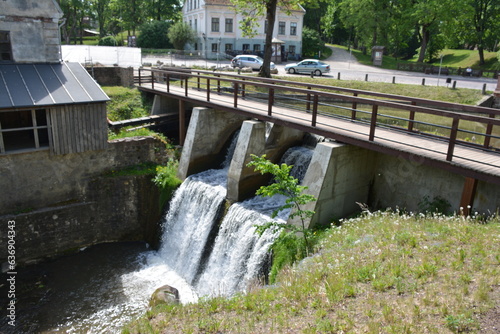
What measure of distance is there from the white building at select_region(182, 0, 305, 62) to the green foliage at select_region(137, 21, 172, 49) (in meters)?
3.69

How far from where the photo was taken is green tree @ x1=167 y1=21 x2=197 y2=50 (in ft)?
158

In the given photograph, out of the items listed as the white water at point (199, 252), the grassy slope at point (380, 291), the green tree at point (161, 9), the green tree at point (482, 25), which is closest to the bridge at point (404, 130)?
the grassy slope at point (380, 291)

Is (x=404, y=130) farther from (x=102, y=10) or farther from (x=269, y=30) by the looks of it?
(x=102, y=10)

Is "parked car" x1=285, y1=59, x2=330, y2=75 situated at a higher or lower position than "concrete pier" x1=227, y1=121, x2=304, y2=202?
higher

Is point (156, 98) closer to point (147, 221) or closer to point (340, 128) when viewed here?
point (147, 221)

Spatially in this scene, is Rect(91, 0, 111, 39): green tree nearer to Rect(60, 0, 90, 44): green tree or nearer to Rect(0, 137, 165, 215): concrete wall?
Rect(60, 0, 90, 44): green tree

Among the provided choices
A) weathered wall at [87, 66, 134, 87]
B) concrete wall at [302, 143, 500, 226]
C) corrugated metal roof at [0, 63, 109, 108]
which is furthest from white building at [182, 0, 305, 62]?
concrete wall at [302, 143, 500, 226]

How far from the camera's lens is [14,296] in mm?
12117

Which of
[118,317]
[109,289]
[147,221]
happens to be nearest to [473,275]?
[118,317]

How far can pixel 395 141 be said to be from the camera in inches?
402

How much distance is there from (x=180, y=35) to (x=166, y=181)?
36.3 metres

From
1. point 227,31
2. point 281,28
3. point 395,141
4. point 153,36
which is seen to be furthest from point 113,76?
point 281,28

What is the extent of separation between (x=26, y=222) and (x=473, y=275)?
44.6 ft

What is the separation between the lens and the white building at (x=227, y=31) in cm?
4916
